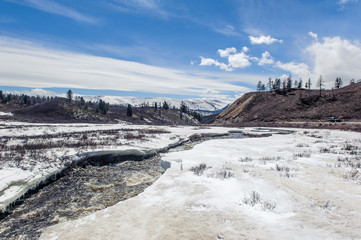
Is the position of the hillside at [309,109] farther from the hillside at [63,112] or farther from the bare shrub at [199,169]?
the bare shrub at [199,169]

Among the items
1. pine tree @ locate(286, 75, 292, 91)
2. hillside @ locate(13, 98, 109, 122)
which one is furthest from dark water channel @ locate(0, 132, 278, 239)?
pine tree @ locate(286, 75, 292, 91)

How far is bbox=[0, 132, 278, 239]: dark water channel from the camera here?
19.7ft

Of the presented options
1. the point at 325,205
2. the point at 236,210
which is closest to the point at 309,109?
the point at 325,205

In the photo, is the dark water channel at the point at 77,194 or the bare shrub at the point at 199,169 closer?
the dark water channel at the point at 77,194

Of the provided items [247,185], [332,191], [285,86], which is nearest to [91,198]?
[247,185]

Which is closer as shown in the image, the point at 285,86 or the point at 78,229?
the point at 78,229

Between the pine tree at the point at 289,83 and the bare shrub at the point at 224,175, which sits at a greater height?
the pine tree at the point at 289,83

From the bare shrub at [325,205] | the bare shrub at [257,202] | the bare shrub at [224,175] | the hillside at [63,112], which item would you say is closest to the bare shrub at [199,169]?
the bare shrub at [224,175]

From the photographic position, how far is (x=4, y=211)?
648 centimetres

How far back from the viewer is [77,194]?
8.31 m

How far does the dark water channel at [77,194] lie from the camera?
600 centimetres

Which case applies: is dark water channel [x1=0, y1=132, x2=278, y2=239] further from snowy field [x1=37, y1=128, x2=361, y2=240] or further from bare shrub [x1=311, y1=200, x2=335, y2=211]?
bare shrub [x1=311, y1=200, x2=335, y2=211]

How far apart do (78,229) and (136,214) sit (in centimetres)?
155

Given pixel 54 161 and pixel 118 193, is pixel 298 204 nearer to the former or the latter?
pixel 118 193
